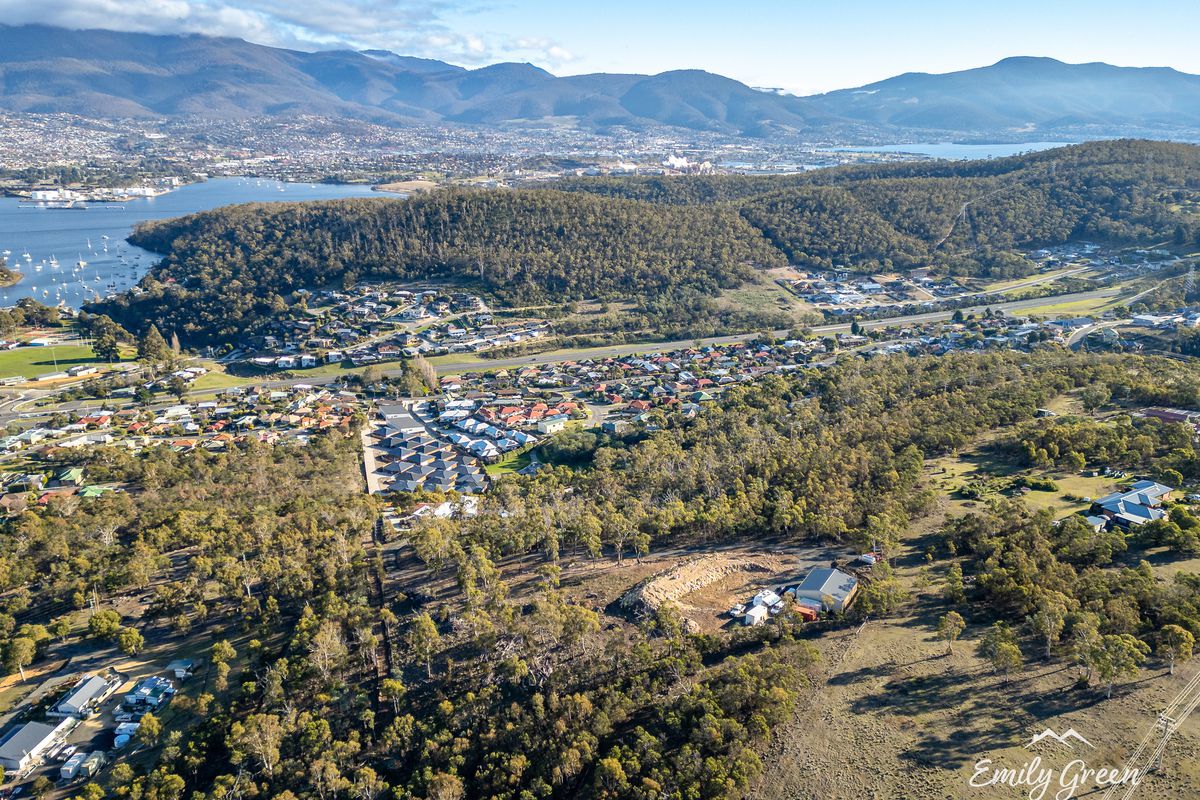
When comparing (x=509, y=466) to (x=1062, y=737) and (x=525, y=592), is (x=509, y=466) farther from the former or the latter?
(x=1062, y=737)

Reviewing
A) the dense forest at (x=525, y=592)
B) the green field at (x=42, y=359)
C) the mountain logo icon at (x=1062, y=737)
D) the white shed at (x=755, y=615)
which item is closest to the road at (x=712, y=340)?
the dense forest at (x=525, y=592)

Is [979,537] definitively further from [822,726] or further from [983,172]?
[983,172]

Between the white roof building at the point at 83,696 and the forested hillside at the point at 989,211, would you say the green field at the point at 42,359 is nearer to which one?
the white roof building at the point at 83,696

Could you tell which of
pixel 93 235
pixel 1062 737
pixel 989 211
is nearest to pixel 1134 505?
pixel 1062 737

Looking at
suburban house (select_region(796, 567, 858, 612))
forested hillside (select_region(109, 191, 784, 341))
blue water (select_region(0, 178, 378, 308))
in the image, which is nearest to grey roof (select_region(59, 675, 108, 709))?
suburban house (select_region(796, 567, 858, 612))

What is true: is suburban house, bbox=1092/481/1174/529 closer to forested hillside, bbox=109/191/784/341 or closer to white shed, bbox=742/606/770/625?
white shed, bbox=742/606/770/625

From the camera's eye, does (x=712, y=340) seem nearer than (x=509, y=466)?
No
